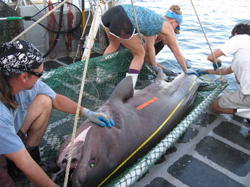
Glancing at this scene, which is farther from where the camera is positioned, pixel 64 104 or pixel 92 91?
pixel 92 91

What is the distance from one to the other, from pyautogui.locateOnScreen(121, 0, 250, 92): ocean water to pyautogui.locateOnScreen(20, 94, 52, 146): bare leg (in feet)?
7.94

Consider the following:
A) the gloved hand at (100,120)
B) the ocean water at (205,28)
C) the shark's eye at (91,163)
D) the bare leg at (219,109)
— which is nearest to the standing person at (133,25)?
the ocean water at (205,28)

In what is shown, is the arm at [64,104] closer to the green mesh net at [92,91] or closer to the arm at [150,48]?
the green mesh net at [92,91]

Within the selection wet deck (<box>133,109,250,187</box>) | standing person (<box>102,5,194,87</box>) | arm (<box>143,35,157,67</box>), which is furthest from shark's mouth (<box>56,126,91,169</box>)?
arm (<box>143,35,157,67</box>)

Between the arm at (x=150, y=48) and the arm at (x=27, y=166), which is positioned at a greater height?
the arm at (x=150, y=48)

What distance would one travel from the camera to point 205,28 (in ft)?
39.8

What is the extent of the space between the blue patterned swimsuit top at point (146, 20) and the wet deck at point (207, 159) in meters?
1.76

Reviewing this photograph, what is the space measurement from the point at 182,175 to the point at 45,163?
1.68 meters

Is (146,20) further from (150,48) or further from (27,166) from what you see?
(27,166)

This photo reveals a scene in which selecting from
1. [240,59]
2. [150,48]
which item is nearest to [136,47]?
[150,48]

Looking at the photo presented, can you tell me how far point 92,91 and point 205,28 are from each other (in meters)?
10.1

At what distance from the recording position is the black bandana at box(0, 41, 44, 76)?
5.90ft

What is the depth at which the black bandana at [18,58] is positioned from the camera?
180cm

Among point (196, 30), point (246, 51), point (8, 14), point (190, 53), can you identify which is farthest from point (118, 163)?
point (196, 30)
